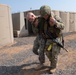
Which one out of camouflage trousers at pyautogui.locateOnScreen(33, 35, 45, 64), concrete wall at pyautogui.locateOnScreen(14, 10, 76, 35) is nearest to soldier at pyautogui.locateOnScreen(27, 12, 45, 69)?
camouflage trousers at pyautogui.locateOnScreen(33, 35, 45, 64)

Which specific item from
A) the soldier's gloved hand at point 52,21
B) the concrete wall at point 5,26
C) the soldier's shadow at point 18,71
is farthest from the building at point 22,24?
the soldier's gloved hand at point 52,21

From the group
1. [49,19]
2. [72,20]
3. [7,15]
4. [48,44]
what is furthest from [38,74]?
[72,20]

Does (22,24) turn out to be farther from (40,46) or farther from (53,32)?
(53,32)

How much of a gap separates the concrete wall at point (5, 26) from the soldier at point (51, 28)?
15.6 feet

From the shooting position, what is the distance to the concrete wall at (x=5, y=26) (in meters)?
8.31

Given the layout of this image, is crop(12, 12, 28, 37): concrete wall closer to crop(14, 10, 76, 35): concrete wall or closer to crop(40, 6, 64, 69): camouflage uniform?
crop(14, 10, 76, 35): concrete wall

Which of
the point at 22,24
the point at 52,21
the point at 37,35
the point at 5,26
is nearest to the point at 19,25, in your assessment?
the point at 22,24

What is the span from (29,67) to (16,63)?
69cm

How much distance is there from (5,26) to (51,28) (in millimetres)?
5151

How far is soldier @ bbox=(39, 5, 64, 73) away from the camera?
3.57m

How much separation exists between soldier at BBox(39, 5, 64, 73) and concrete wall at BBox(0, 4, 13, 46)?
15.6ft

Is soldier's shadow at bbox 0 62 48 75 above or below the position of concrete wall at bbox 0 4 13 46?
below

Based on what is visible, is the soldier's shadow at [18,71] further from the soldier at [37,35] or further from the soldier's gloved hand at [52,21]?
the soldier's gloved hand at [52,21]

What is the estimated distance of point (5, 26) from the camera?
28.0ft
